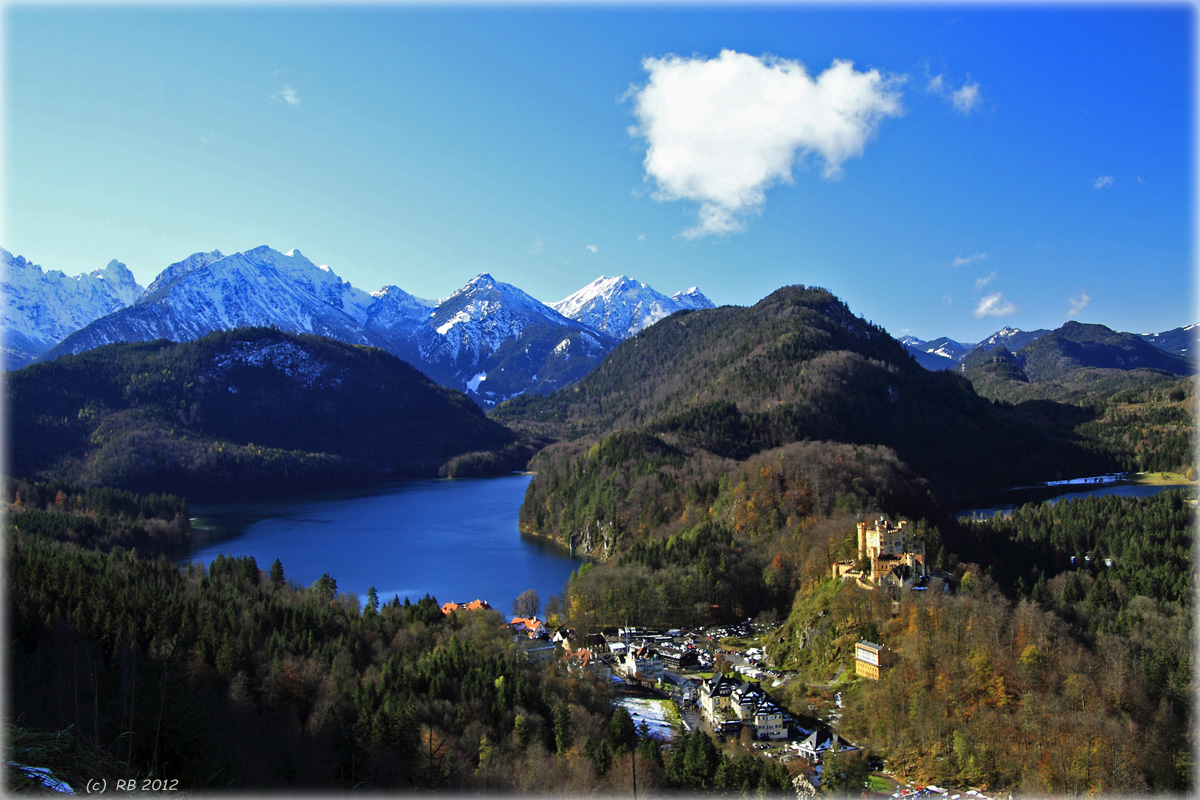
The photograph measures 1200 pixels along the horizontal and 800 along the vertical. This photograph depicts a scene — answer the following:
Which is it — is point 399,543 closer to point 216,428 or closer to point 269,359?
point 216,428

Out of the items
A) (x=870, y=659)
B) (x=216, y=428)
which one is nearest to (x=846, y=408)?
(x=870, y=659)

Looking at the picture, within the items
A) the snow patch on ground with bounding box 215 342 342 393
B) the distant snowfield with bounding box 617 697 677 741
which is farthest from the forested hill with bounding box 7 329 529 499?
the distant snowfield with bounding box 617 697 677 741

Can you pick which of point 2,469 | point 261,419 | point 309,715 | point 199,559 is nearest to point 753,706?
point 309,715

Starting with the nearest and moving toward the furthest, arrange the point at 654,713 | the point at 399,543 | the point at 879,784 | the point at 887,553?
the point at 879,784 < the point at 654,713 < the point at 887,553 < the point at 399,543

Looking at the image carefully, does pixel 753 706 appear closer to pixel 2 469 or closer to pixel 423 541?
pixel 423 541

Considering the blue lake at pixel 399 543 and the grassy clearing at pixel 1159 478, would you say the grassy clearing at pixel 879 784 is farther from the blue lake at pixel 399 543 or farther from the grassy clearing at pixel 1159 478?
the grassy clearing at pixel 1159 478
